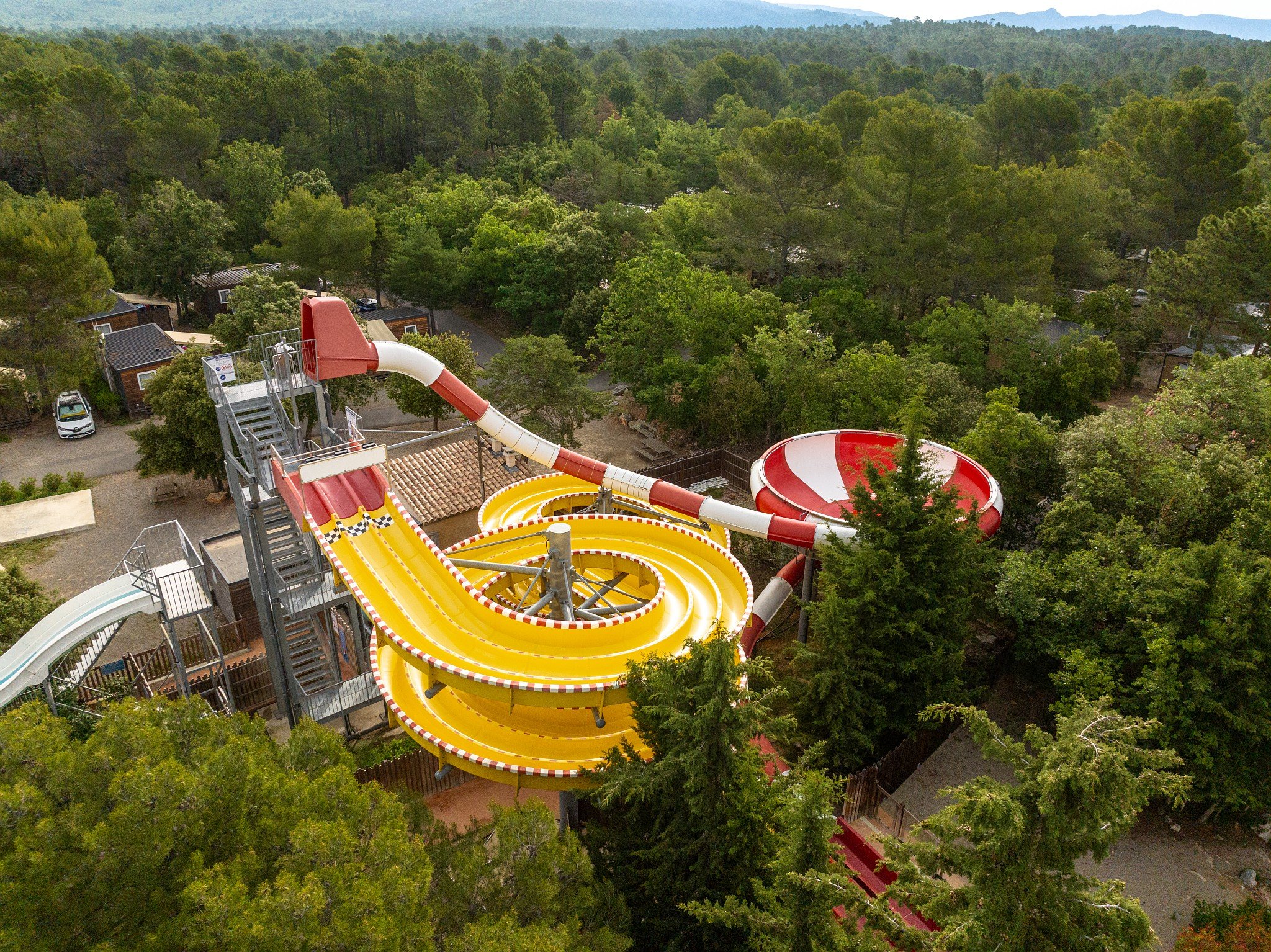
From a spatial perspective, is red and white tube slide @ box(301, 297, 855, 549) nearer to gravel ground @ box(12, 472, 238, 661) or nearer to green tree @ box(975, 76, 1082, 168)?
gravel ground @ box(12, 472, 238, 661)

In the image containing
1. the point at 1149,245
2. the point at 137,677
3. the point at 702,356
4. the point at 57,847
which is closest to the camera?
the point at 57,847

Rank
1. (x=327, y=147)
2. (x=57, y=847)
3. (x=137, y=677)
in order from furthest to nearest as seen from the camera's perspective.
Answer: (x=327, y=147)
(x=137, y=677)
(x=57, y=847)

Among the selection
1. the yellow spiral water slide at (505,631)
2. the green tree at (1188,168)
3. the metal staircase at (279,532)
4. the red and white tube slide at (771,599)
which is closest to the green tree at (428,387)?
the metal staircase at (279,532)

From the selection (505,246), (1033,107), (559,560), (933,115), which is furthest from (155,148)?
(1033,107)

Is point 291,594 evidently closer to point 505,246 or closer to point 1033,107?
point 505,246

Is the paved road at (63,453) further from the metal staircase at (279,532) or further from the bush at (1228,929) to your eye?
the bush at (1228,929)

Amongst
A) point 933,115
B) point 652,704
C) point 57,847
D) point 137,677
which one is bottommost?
point 137,677

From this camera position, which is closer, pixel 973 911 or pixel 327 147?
pixel 973 911
